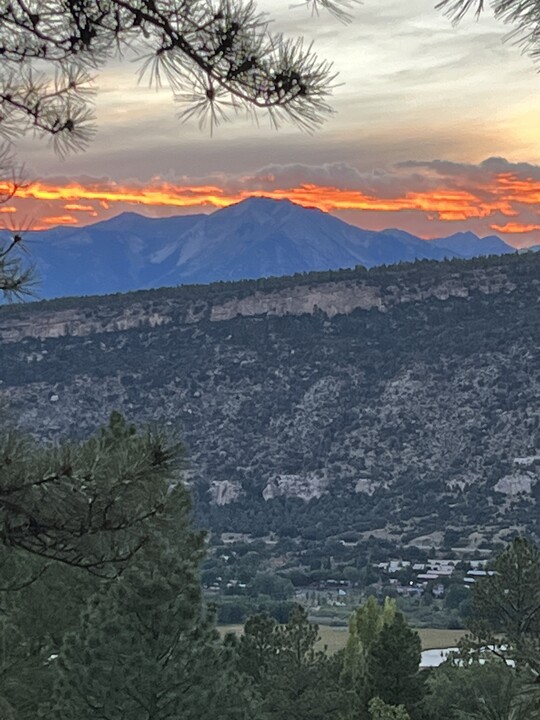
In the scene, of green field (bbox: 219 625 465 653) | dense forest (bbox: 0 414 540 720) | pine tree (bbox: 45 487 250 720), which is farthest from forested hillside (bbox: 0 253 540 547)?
pine tree (bbox: 45 487 250 720)

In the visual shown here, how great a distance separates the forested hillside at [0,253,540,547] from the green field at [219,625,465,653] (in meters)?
17.2

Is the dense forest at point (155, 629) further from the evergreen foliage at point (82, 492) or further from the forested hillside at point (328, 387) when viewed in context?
the forested hillside at point (328, 387)

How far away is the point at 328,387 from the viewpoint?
73812 millimetres

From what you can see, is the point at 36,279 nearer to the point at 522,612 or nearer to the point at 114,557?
the point at 114,557

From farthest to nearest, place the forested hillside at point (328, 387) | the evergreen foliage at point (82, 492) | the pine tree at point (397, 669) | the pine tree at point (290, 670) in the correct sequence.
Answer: the forested hillside at point (328, 387) → the pine tree at point (397, 669) → the pine tree at point (290, 670) → the evergreen foliage at point (82, 492)

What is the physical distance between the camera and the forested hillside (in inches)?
2623

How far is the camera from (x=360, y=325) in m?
80.2

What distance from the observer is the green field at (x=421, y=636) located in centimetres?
3775

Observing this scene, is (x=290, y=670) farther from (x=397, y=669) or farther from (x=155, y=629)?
(x=155, y=629)

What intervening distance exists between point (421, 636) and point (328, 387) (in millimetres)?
34499

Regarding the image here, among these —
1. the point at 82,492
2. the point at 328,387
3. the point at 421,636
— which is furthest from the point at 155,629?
the point at 328,387

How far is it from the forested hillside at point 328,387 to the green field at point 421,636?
17169 millimetres

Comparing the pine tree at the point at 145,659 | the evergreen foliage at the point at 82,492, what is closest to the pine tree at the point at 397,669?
the pine tree at the point at 145,659

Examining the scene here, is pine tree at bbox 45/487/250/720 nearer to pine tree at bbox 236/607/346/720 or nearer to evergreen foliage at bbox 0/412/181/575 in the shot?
pine tree at bbox 236/607/346/720
